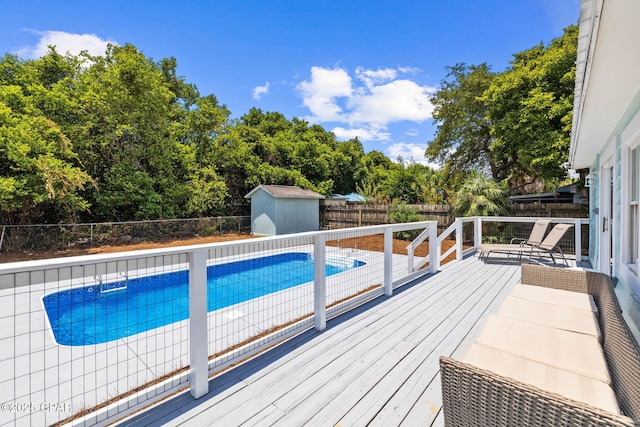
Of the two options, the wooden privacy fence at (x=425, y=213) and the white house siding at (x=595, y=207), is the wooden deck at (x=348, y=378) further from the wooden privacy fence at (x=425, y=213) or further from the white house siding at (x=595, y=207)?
the wooden privacy fence at (x=425, y=213)

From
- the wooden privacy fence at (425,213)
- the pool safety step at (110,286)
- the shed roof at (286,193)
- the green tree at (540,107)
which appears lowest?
the pool safety step at (110,286)

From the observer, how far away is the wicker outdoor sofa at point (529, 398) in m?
1.08

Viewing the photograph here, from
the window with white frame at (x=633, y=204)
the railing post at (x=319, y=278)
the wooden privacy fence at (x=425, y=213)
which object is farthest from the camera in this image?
the wooden privacy fence at (x=425, y=213)

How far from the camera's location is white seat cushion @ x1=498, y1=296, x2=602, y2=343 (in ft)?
7.57

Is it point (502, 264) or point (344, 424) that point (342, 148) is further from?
point (344, 424)

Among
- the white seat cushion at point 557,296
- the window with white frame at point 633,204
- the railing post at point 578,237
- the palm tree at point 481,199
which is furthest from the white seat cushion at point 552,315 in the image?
the palm tree at point 481,199

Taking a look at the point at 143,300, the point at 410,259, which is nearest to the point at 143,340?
the point at 143,300

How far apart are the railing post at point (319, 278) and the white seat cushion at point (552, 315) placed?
1684 millimetres

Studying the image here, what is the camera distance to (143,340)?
11.5 ft

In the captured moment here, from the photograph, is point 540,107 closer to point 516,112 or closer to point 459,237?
point 516,112

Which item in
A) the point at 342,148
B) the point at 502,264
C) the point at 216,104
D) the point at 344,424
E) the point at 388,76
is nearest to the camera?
the point at 344,424

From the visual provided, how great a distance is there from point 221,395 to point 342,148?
1080 inches

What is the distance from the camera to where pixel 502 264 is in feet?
22.2

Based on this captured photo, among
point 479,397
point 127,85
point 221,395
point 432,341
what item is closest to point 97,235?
point 127,85
